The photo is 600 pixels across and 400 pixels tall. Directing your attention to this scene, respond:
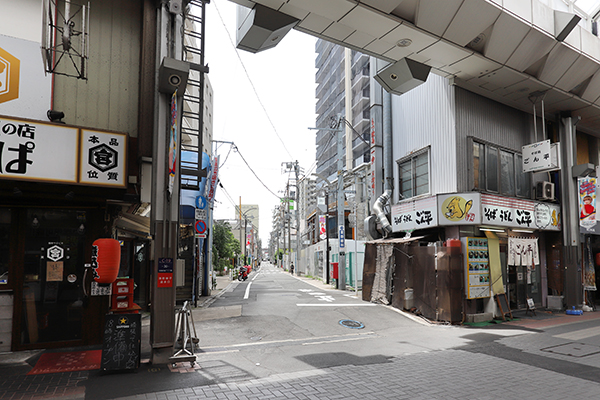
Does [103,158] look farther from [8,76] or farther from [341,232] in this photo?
[341,232]

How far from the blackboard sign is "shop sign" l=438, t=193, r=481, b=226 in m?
10.4

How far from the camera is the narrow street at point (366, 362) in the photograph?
20.6 ft

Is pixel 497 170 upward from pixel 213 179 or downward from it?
downward

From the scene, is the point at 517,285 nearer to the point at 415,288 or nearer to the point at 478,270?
the point at 478,270

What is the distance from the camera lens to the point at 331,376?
23.0 feet

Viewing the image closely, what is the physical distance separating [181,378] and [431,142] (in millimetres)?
11926

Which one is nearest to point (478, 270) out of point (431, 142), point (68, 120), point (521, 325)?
point (521, 325)

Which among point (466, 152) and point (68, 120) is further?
point (466, 152)

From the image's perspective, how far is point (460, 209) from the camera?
1320 centimetres

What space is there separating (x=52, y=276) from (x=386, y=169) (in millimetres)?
12983

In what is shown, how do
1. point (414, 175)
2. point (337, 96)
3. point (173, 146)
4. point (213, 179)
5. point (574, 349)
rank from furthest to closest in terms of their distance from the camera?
point (337, 96), point (213, 179), point (414, 175), point (574, 349), point (173, 146)

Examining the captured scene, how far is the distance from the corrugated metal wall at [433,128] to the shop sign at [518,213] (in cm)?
138

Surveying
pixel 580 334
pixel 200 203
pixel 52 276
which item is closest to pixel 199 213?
pixel 200 203

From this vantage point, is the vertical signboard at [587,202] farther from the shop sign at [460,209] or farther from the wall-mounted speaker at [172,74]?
the wall-mounted speaker at [172,74]
